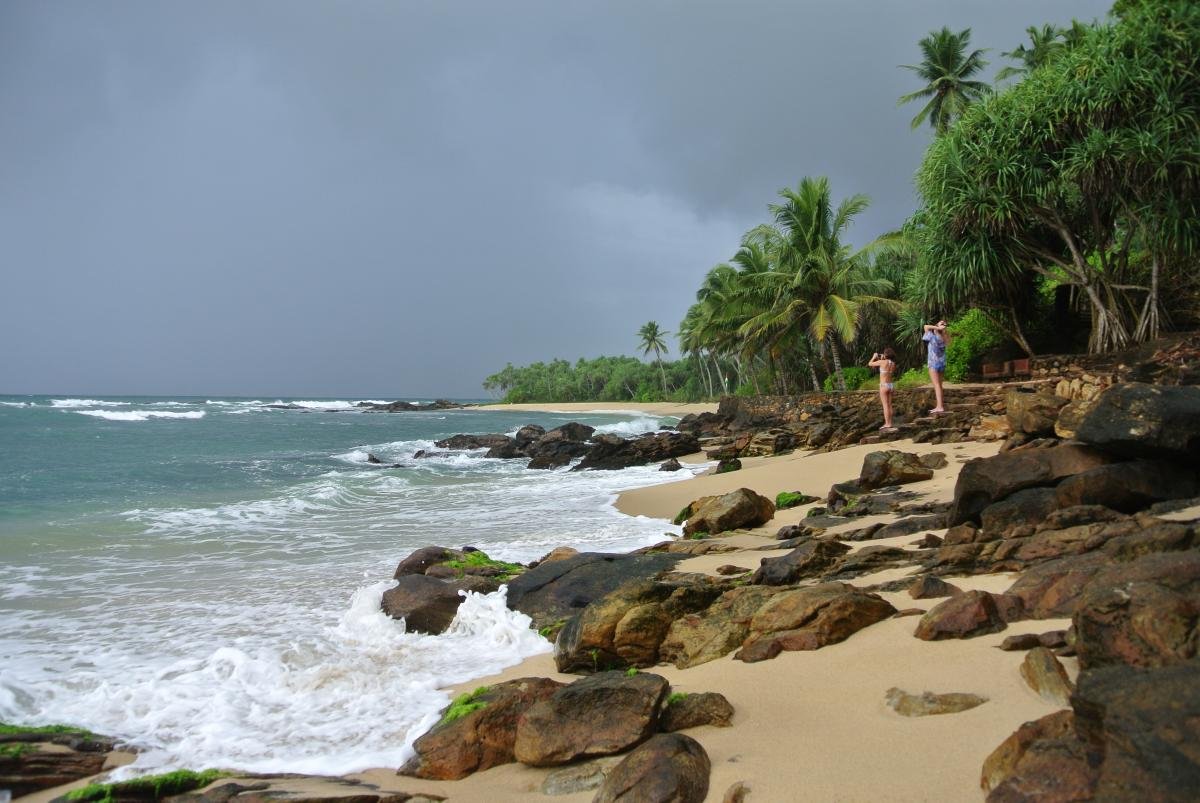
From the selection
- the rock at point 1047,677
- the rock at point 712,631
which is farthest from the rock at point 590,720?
the rock at point 1047,677

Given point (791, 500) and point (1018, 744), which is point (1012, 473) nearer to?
point (1018, 744)

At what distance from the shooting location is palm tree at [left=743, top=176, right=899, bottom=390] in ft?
81.7

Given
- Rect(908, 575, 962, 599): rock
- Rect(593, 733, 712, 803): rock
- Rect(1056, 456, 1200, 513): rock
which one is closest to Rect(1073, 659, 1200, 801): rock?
Rect(593, 733, 712, 803): rock

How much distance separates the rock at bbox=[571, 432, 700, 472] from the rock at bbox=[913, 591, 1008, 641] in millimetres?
16390

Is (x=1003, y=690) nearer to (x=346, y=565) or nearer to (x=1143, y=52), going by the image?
(x=346, y=565)

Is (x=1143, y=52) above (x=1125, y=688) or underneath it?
above

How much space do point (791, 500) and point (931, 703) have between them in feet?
23.8

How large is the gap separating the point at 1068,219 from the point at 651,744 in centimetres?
1891

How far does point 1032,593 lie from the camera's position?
3680 mm

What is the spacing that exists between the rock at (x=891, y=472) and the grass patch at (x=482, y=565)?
4916mm

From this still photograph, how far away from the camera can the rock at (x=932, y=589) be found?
14.0 feet

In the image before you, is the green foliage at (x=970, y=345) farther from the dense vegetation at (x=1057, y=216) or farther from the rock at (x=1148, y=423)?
the rock at (x=1148, y=423)

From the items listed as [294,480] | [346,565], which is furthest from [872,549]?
[294,480]

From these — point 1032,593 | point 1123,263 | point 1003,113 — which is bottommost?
point 1032,593
